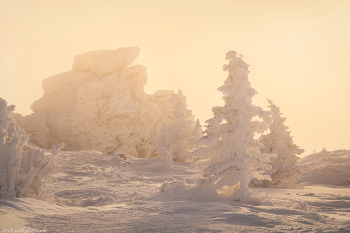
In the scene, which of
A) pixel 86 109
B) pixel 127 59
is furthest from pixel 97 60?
pixel 86 109

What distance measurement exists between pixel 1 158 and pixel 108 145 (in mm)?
24217

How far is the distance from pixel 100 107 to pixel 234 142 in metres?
25.9

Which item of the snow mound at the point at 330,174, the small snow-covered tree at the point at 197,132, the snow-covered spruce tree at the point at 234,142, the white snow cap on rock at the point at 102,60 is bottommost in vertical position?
the snow mound at the point at 330,174

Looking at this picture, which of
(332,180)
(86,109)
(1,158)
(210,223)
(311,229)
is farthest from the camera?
(86,109)

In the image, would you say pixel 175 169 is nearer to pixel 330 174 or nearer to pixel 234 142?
pixel 330 174

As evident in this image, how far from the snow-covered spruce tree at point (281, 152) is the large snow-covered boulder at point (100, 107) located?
19.6 meters

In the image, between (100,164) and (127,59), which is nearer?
(100,164)

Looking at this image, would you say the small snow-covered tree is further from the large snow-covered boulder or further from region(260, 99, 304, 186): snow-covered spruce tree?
region(260, 99, 304, 186): snow-covered spruce tree

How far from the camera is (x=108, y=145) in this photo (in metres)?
30.5

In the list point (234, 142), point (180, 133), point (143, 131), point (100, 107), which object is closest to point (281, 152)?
point (234, 142)

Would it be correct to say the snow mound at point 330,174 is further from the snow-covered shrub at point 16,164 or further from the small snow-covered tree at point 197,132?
the snow-covered shrub at point 16,164

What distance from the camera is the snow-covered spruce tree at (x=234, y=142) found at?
8117mm

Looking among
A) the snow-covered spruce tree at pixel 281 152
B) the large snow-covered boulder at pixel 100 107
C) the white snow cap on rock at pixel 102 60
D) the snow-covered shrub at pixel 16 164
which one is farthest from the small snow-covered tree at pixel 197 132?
the snow-covered shrub at pixel 16 164

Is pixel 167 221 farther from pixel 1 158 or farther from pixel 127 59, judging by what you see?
pixel 127 59
